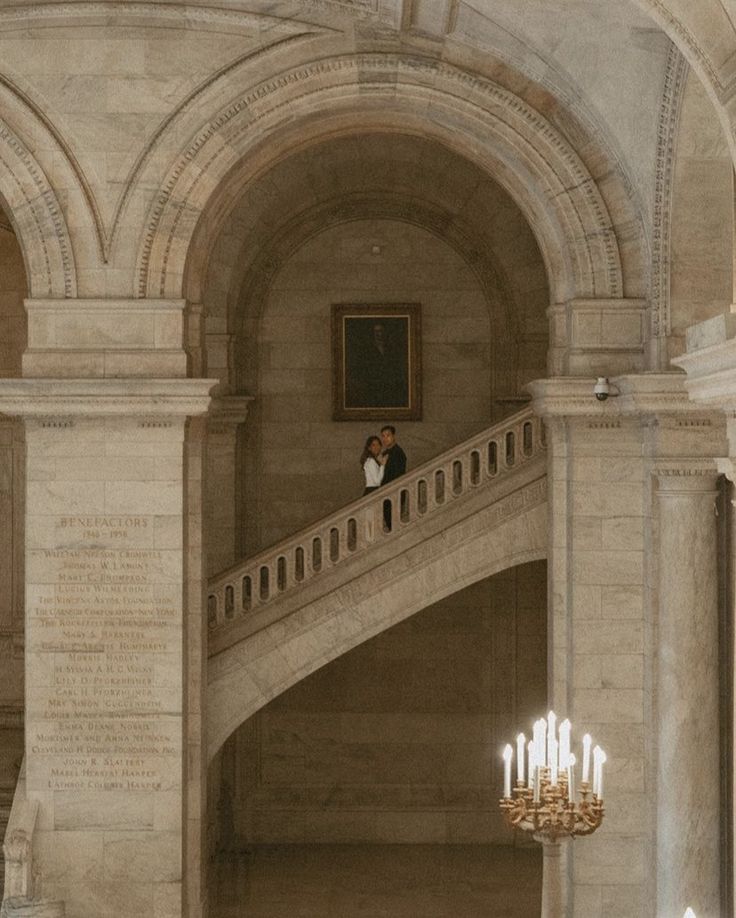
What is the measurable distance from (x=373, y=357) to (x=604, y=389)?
550cm

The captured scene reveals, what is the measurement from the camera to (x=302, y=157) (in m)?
17.3

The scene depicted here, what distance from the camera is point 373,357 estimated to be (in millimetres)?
18031

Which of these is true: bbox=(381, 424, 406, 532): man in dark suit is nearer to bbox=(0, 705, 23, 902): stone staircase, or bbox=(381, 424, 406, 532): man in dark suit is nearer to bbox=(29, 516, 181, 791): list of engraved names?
bbox=(29, 516, 181, 791): list of engraved names

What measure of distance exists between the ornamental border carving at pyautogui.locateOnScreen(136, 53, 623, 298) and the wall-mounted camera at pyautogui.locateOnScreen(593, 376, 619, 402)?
87cm

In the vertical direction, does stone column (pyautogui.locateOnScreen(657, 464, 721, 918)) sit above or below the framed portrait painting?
below

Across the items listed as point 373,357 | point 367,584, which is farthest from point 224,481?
point 367,584

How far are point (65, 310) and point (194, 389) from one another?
4.34ft

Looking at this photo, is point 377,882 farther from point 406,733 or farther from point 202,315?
point 202,315

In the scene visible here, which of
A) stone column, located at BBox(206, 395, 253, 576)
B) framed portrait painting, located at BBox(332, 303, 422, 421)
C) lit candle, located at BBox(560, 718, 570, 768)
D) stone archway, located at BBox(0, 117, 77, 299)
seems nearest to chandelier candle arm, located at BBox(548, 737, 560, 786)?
lit candle, located at BBox(560, 718, 570, 768)

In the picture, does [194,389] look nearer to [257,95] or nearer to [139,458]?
[139,458]

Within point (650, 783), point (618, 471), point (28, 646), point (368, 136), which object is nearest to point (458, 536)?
point (618, 471)

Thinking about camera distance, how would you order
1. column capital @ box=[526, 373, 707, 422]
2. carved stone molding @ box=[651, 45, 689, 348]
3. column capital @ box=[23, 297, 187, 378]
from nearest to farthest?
carved stone molding @ box=[651, 45, 689, 348] < column capital @ box=[526, 373, 707, 422] < column capital @ box=[23, 297, 187, 378]

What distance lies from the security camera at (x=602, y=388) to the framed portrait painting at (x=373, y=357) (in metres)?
5.15

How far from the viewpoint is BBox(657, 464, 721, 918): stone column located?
12523mm
